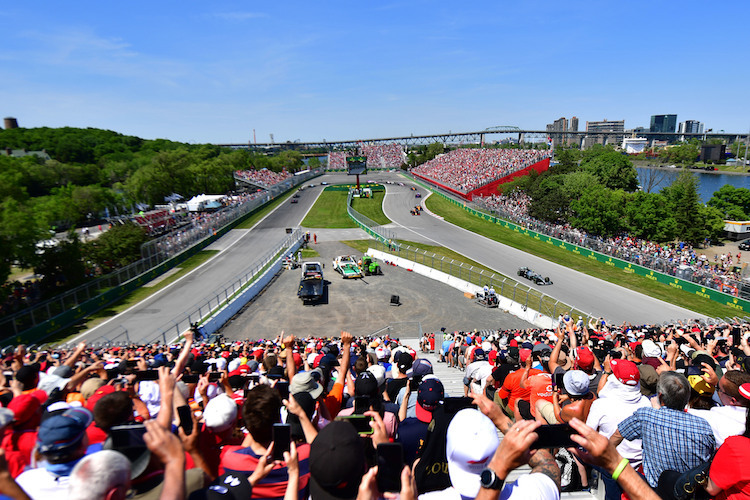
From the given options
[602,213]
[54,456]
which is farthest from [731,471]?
[602,213]

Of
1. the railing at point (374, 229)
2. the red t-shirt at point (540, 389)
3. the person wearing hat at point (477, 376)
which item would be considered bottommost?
the railing at point (374, 229)

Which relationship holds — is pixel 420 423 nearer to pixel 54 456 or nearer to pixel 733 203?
pixel 54 456

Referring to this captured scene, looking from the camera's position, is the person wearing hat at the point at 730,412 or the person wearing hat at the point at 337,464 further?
the person wearing hat at the point at 730,412

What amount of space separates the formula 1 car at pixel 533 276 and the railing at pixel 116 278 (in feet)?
92.3

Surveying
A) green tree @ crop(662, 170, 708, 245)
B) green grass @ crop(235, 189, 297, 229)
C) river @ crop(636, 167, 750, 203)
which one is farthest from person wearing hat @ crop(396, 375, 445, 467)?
river @ crop(636, 167, 750, 203)

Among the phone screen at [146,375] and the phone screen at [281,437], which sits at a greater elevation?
the phone screen at [281,437]

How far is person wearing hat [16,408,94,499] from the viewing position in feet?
8.29

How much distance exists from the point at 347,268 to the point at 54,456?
27.4 m

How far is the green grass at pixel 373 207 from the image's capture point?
53.9m

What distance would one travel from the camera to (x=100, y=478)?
6.18 ft

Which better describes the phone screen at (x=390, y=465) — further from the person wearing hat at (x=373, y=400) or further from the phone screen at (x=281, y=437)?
the person wearing hat at (x=373, y=400)

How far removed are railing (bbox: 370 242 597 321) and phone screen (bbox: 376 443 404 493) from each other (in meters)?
20.6

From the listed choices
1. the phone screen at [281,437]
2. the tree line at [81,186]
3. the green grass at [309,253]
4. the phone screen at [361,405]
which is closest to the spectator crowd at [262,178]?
the tree line at [81,186]

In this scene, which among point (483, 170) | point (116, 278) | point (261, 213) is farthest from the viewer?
point (483, 170)
